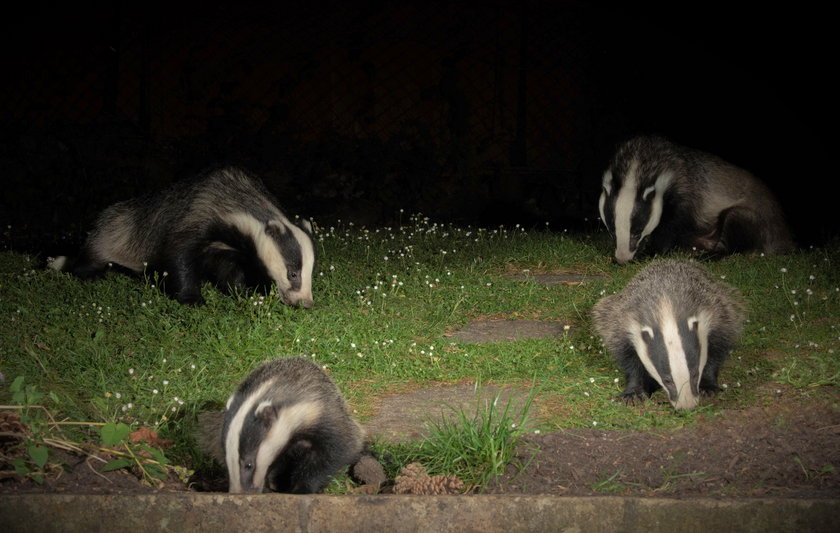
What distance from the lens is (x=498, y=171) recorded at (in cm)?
1047

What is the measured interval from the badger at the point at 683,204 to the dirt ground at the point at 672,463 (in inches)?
130

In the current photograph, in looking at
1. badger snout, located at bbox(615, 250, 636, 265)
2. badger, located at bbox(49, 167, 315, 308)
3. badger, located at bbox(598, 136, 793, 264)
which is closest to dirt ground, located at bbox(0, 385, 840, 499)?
badger, located at bbox(49, 167, 315, 308)

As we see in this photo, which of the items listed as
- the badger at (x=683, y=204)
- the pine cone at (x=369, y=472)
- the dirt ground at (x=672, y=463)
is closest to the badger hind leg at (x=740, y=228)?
the badger at (x=683, y=204)

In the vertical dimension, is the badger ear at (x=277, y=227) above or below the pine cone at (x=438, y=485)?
above

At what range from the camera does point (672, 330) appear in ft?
13.6

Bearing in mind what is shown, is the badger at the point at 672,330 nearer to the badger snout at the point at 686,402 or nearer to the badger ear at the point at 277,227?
the badger snout at the point at 686,402

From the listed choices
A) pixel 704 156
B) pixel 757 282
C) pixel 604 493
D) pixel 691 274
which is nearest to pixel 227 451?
pixel 604 493

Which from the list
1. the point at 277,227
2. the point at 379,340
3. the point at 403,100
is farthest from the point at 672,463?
the point at 403,100

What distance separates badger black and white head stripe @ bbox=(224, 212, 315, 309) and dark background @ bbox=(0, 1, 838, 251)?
3.72 m

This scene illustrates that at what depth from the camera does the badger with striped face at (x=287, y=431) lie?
3.40 metres

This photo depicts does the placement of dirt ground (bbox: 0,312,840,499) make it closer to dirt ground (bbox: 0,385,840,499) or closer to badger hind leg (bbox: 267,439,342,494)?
dirt ground (bbox: 0,385,840,499)

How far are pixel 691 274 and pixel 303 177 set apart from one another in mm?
5874

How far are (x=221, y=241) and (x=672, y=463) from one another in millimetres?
3755

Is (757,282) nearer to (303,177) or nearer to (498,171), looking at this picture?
(498,171)
